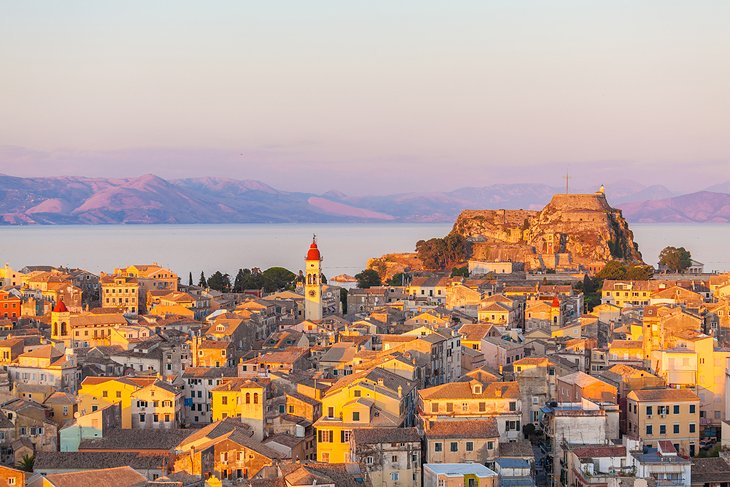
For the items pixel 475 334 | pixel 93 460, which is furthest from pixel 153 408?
pixel 475 334

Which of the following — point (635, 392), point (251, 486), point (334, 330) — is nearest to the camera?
point (251, 486)

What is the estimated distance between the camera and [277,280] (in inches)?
2574

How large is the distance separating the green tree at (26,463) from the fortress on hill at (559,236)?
57.9 metres

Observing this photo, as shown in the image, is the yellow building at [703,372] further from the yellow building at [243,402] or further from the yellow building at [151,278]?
the yellow building at [151,278]

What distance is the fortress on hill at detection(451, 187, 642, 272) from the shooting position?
8375cm

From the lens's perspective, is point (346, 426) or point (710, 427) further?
point (710, 427)

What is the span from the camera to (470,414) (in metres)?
25.9

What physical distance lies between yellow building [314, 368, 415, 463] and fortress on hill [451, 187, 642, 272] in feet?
176

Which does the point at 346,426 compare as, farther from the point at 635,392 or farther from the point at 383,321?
the point at 383,321

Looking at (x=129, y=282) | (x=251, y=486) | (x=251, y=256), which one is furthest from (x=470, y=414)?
(x=251, y=256)

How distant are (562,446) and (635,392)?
3229 mm

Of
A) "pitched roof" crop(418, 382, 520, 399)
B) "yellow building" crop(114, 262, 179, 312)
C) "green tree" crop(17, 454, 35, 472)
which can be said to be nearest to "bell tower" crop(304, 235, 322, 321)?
"yellow building" crop(114, 262, 179, 312)

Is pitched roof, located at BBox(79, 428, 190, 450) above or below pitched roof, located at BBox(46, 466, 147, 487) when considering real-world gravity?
below

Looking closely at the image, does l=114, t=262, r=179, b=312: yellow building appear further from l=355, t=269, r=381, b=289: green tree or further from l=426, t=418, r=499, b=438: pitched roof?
l=426, t=418, r=499, b=438: pitched roof
